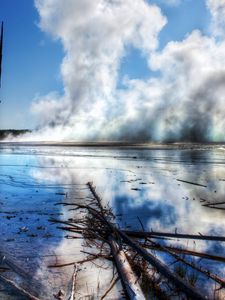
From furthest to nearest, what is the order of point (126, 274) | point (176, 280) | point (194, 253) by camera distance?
point (194, 253) < point (126, 274) < point (176, 280)


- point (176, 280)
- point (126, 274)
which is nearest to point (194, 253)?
point (126, 274)

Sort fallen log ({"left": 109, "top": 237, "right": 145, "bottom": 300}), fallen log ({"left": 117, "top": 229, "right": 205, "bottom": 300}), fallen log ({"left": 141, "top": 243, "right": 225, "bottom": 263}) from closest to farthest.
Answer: fallen log ({"left": 117, "top": 229, "right": 205, "bottom": 300})
fallen log ({"left": 109, "top": 237, "right": 145, "bottom": 300})
fallen log ({"left": 141, "top": 243, "right": 225, "bottom": 263})

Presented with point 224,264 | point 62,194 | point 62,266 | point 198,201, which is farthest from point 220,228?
point 62,194

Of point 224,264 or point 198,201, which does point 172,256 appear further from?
point 198,201

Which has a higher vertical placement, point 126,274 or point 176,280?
point 176,280

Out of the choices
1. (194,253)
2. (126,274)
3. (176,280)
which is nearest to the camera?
(176,280)

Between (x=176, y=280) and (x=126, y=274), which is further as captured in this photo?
(x=126, y=274)

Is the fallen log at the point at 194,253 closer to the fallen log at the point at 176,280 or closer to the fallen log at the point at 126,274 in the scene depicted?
the fallen log at the point at 126,274

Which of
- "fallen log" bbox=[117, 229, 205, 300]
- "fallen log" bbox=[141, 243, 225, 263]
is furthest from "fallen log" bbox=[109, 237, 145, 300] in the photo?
"fallen log" bbox=[141, 243, 225, 263]

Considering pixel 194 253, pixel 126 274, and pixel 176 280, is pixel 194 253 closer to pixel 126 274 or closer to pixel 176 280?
pixel 126 274

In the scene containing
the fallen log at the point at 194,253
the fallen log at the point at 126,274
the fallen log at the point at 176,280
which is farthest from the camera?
the fallen log at the point at 194,253

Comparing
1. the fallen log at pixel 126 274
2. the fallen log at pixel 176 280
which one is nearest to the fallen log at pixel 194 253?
the fallen log at pixel 126 274

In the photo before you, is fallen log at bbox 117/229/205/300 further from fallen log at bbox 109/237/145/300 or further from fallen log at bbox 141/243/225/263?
fallen log at bbox 141/243/225/263

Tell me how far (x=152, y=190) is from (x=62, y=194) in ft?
12.1
